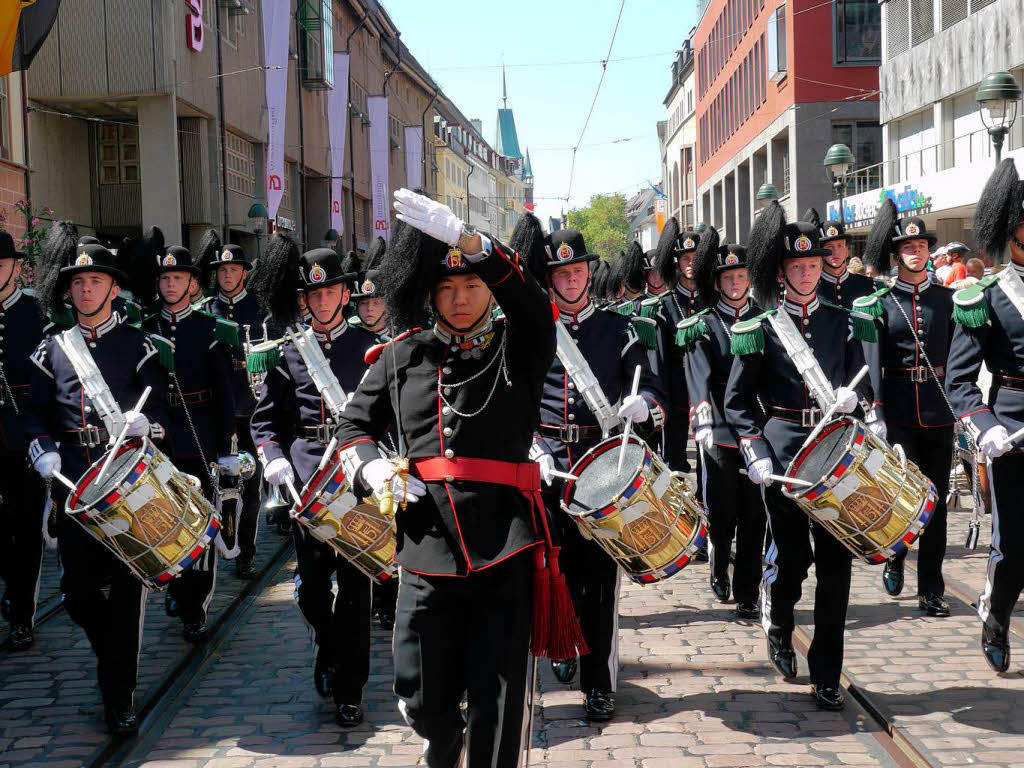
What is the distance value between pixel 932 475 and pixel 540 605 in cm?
459

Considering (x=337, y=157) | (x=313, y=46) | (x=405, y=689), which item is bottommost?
(x=405, y=689)

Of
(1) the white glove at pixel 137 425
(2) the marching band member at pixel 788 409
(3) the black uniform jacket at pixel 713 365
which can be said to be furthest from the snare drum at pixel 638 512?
(3) the black uniform jacket at pixel 713 365

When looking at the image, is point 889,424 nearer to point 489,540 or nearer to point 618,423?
point 618,423

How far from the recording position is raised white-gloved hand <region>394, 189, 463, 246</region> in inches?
149

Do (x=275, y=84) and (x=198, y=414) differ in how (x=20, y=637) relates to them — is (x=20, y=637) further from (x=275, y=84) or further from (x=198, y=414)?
(x=275, y=84)

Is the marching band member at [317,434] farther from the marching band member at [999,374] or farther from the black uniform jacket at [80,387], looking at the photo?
the marching band member at [999,374]

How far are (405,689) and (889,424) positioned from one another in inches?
187

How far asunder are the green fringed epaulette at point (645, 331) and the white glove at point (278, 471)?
1805 millimetres

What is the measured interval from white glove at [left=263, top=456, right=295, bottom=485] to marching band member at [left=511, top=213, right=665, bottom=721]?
3.90ft

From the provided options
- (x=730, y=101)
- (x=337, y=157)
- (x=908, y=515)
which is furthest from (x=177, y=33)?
(x=730, y=101)

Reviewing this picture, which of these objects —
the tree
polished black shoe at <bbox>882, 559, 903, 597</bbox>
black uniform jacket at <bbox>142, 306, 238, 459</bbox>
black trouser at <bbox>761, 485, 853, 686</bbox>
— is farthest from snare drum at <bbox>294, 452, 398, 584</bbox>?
the tree

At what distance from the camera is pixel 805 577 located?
20.5 feet

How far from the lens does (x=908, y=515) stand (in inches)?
224

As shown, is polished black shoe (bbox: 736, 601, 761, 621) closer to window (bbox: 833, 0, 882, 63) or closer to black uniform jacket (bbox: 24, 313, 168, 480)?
black uniform jacket (bbox: 24, 313, 168, 480)
